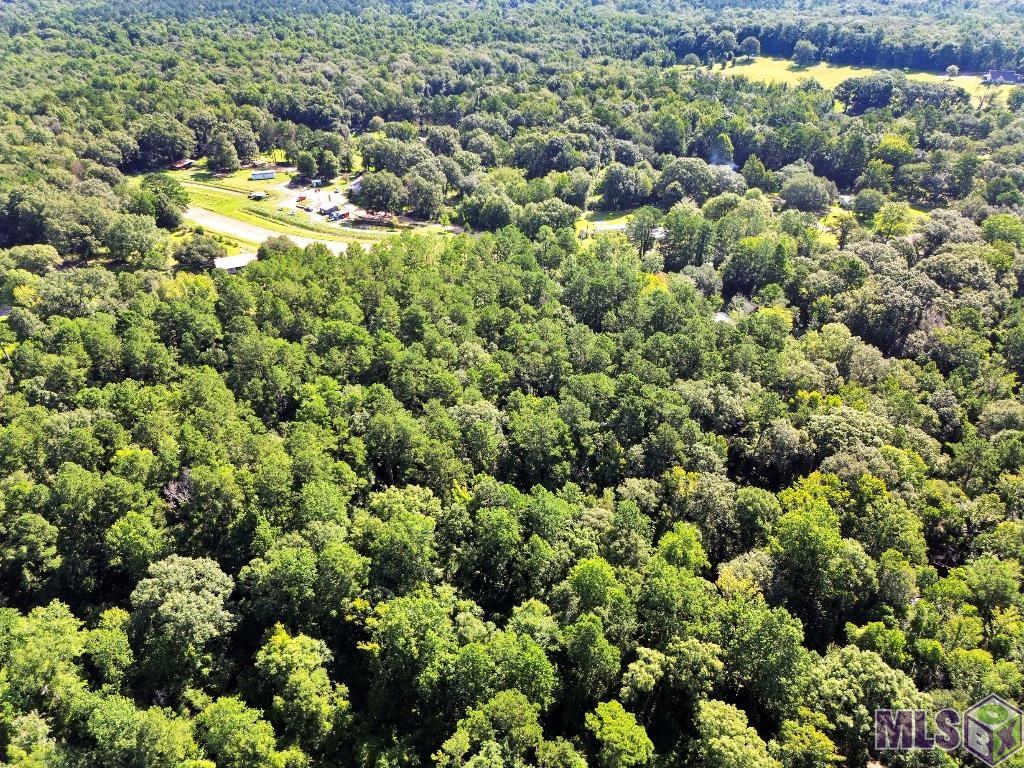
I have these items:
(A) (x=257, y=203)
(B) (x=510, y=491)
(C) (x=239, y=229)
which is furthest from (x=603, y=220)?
(B) (x=510, y=491)

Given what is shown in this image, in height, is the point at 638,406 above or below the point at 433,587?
above

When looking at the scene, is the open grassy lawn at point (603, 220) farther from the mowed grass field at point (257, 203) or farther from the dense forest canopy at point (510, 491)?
the mowed grass field at point (257, 203)

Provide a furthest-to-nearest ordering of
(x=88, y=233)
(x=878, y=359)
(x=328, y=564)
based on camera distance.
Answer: (x=88, y=233) → (x=878, y=359) → (x=328, y=564)

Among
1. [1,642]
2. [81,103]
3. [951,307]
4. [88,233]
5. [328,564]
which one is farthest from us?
[81,103]

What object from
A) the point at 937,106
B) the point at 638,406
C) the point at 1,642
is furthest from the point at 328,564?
the point at 937,106

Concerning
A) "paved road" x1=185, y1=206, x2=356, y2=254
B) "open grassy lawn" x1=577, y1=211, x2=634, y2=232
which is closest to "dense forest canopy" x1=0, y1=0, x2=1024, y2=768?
"paved road" x1=185, y1=206, x2=356, y2=254

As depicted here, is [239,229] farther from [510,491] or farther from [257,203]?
[510,491]

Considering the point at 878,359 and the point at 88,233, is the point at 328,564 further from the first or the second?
the point at 88,233
